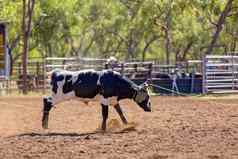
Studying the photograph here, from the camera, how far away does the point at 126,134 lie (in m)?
13.6

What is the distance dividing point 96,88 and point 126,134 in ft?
4.90

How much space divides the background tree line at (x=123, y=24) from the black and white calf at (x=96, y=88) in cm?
1916

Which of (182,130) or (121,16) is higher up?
(121,16)

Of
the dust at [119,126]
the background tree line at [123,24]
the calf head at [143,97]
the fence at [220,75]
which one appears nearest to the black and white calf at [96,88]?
the calf head at [143,97]

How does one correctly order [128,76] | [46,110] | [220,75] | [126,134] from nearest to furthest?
[126,134]
[46,110]
[220,75]
[128,76]

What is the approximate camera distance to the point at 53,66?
99.9 ft

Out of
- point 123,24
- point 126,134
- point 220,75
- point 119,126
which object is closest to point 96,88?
point 119,126

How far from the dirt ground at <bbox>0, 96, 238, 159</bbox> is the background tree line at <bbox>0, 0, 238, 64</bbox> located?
619 inches

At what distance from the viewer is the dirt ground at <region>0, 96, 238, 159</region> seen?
10.8 meters

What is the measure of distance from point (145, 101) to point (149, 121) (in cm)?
150

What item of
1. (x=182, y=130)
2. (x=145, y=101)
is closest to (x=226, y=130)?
(x=182, y=130)

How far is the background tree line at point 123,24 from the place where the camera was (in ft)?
141

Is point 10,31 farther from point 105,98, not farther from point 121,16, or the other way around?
point 105,98

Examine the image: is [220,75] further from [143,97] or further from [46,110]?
[46,110]
